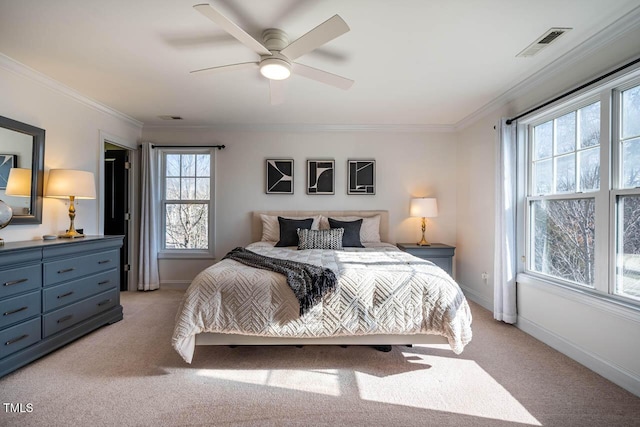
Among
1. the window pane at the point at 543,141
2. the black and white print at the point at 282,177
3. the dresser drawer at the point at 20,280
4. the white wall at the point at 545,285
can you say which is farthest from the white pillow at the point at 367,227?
the dresser drawer at the point at 20,280

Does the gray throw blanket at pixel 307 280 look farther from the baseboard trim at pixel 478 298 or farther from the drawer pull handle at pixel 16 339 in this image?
the baseboard trim at pixel 478 298

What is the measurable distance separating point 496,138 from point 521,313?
184cm

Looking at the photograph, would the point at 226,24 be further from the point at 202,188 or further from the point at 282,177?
the point at 202,188

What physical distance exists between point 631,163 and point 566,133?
2.27 ft

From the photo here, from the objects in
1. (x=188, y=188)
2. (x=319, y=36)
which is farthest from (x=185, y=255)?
(x=319, y=36)

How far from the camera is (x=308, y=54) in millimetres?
2475

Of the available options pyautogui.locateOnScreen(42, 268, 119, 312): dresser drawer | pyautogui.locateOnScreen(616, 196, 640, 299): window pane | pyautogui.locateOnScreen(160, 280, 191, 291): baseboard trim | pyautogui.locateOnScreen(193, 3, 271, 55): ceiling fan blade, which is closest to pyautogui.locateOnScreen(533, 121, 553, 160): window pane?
pyautogui.locateOnScreen(616, 196, 640, 299): window pane

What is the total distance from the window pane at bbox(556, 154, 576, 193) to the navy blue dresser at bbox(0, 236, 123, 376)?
4295 mm

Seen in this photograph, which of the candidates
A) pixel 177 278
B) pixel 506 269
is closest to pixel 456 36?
pixel 506 269

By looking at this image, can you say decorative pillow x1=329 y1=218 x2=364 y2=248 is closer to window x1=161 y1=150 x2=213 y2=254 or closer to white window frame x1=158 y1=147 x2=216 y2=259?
white window frame x1=158 y1=147 x2=216 y2=259

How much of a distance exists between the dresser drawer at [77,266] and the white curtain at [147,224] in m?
1.20

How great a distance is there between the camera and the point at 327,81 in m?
2.43

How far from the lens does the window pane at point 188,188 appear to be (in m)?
4.55

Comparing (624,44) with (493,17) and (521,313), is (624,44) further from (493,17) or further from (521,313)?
(521,313)
